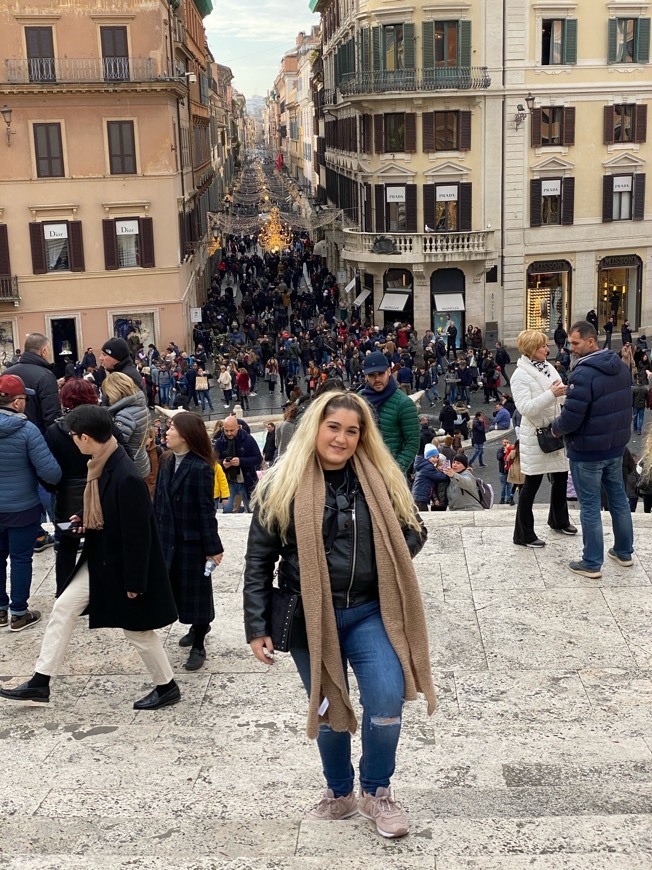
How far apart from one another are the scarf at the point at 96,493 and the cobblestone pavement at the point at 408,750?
1048mm

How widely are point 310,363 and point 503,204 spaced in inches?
380

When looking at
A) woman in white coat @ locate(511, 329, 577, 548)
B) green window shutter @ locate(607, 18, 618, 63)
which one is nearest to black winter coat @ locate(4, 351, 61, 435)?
woman in white coat @ locate(511, 329, 577, 548)

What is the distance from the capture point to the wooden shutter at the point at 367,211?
1475 inches

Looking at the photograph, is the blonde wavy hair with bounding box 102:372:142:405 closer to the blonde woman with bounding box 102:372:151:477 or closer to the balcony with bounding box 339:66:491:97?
the blonde woman with bounding box 102:372:151:477

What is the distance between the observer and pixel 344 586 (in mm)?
3947

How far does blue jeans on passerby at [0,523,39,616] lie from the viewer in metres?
6.71

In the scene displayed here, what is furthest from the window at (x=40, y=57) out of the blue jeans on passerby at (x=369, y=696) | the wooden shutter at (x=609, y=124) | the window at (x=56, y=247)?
the blue jeans on passerby at (x=369, y=696)

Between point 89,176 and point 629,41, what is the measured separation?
18.2m

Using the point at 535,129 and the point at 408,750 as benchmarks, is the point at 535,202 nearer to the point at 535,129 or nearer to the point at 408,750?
the point at 535,129

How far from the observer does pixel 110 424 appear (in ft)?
18.1

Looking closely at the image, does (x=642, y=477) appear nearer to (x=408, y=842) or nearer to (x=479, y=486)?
(x=479, y=486)

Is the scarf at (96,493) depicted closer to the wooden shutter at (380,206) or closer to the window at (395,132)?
the wooden shutter at (380,206)

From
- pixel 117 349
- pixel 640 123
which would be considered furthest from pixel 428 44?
pixel 117 349

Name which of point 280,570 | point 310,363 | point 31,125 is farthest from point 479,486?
point 31,125
